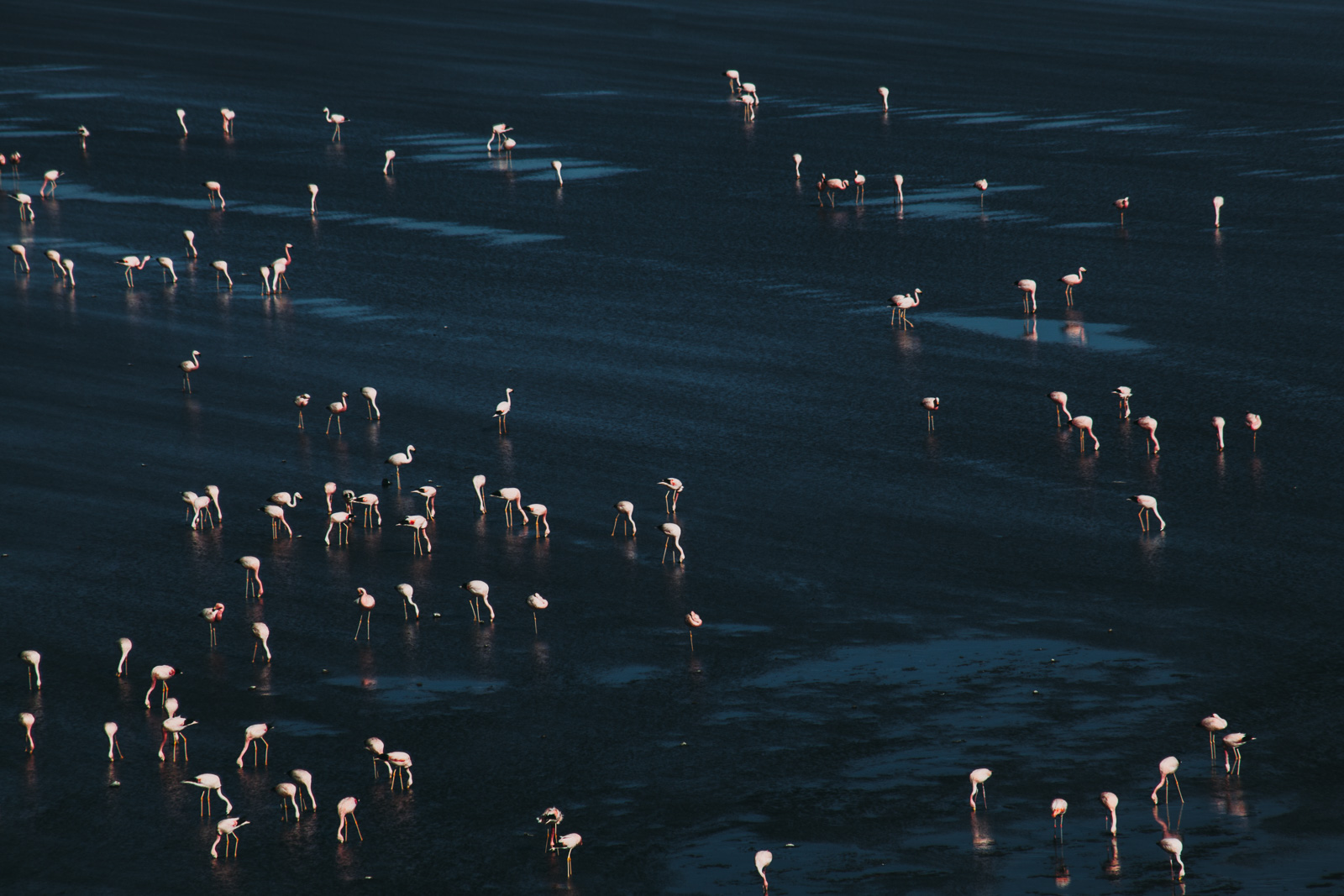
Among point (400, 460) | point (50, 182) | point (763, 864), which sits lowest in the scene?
point (763, 864)

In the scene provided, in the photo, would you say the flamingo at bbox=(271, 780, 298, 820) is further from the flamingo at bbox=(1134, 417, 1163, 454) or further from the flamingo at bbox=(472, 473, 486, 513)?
the flamingo at bbox=(1134, 417, 1163, 454)

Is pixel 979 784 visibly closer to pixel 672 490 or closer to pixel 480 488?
pixel 672 490

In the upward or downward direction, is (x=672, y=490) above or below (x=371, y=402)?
below

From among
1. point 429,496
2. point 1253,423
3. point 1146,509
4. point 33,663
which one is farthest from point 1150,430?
→ point 33,663

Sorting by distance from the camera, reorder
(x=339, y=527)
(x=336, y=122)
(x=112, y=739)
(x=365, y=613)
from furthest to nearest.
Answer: (x=336, y=122) → (x=339, y=527) → (x=365, y=613) → (x=112, y=739)

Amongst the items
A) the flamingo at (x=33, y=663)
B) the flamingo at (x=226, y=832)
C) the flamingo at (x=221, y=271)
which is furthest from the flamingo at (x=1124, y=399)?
the flamingo at (x=221, y=271)

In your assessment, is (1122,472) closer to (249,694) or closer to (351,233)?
(249,694)
